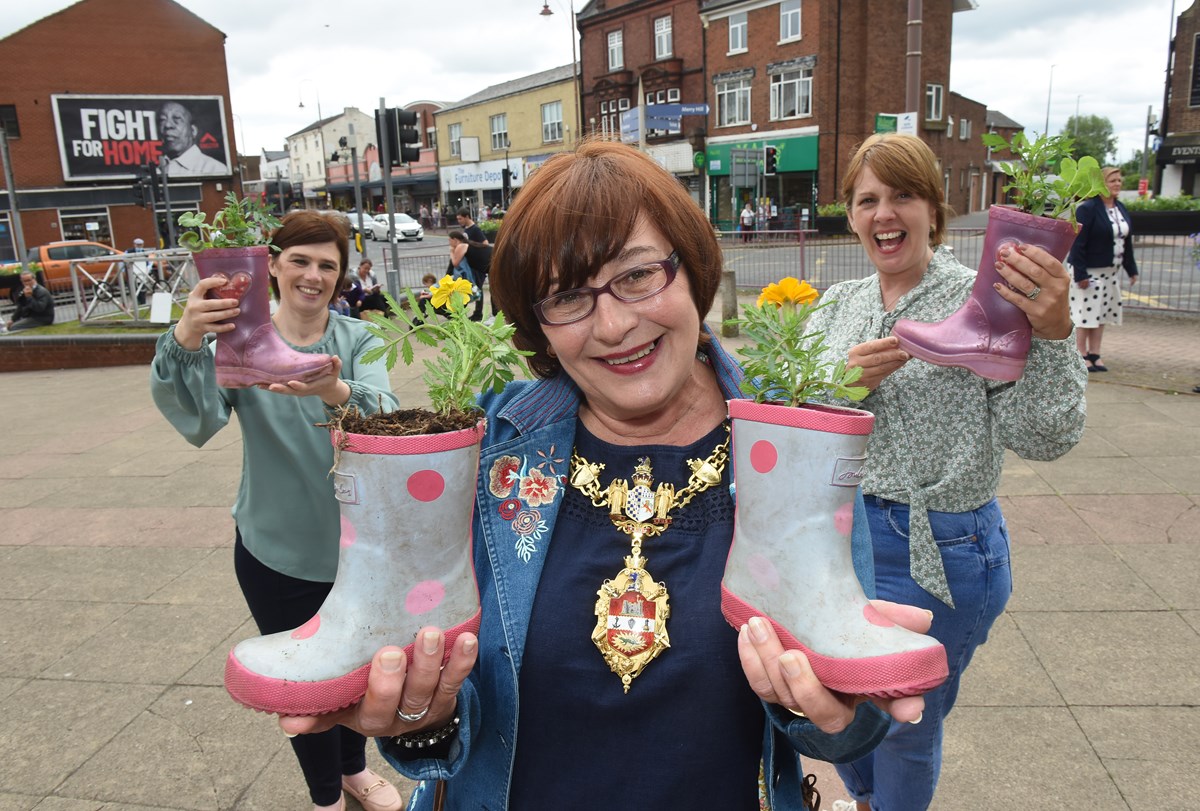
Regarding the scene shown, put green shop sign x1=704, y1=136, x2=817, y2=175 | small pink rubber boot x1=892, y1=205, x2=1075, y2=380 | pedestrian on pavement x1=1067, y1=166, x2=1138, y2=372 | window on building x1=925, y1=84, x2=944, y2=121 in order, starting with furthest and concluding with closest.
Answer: window on building x1=925, y1=84, x2=944, y2=121 < green shop sign x1=704, y1=136, x2=817, y2=175 < pedestrian on pavement x1=1067, y1=166, x2=1138, y2=372 < small pink rubber boot x1=892, y1=205, x2=1075, y2=380

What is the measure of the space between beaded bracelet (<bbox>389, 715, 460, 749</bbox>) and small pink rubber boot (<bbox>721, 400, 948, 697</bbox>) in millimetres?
575

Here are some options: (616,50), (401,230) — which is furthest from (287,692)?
(616,50)

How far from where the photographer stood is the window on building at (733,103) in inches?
1310

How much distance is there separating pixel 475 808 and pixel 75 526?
17.2ft

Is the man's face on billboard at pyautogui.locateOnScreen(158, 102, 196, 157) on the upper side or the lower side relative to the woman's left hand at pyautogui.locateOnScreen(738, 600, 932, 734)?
upper

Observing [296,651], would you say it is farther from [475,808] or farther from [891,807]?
[891,807]

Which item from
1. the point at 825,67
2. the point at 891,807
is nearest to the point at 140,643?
the point at 891,807

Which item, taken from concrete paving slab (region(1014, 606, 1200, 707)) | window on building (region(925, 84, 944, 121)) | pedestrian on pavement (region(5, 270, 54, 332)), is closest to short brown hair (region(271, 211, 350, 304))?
concrete paving slab (region(1014, 606, 1200, 707))

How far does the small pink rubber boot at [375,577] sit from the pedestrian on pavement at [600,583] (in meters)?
0.20

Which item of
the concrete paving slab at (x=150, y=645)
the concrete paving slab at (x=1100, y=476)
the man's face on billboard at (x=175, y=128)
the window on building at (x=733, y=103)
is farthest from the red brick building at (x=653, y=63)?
the concrete paving slab at (x=150, y=645)

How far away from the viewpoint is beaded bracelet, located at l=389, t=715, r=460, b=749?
4.59ft

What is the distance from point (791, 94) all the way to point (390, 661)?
3389cm

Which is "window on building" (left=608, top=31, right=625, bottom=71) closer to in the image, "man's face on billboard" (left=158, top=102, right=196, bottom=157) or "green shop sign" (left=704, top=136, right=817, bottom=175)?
"green shop sign" (left=704, top=136, right=817, bottom=175)

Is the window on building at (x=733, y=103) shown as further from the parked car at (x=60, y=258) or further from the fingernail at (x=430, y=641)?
the fingernail at (x=430, y=641)
